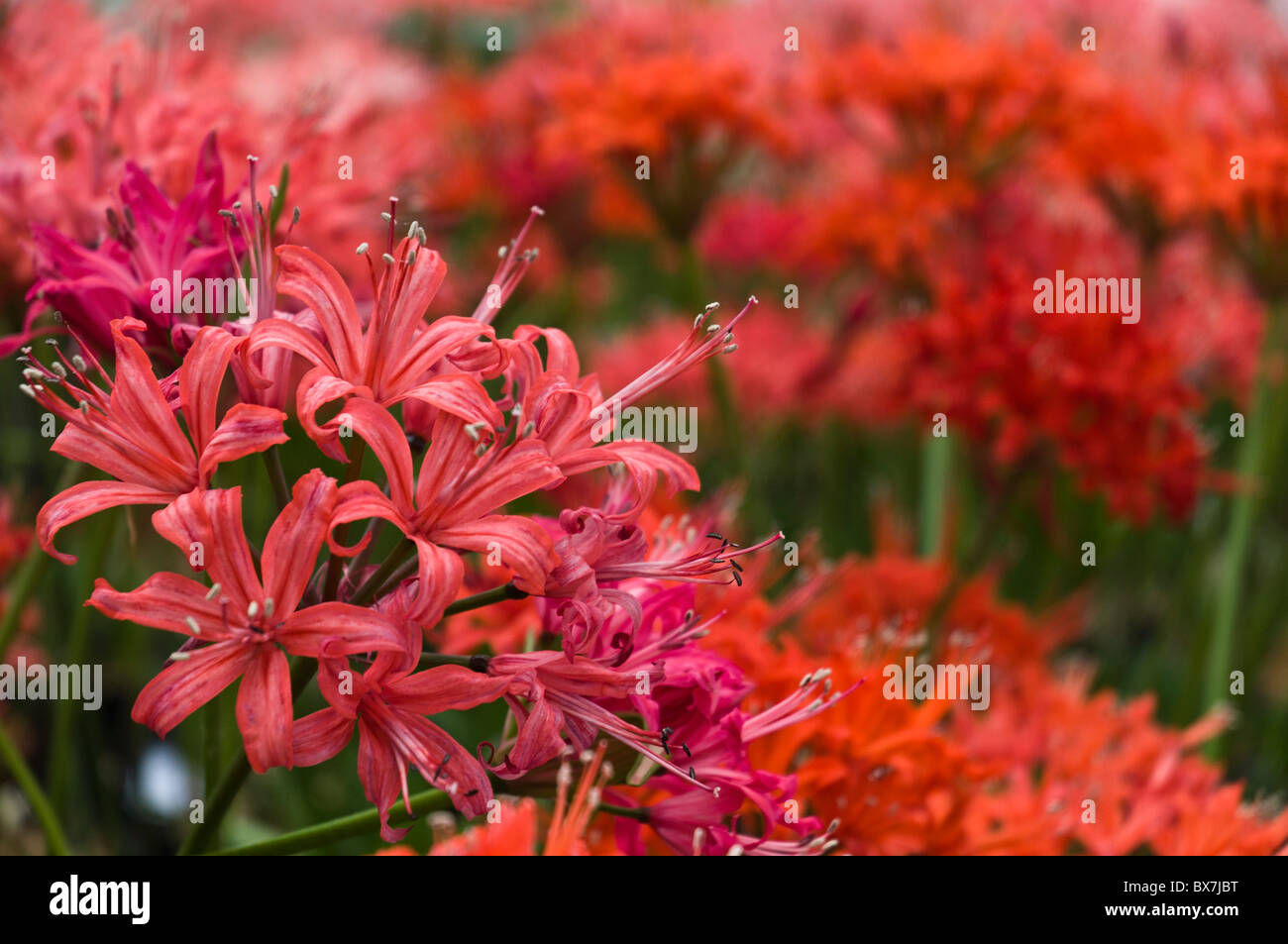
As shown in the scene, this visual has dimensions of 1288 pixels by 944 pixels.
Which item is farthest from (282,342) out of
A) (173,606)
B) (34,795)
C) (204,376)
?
(34,795)

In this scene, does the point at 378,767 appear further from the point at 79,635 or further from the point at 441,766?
the point at 79,635

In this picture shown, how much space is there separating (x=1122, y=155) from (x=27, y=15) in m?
1.34

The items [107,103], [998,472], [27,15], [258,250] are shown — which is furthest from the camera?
[998,472]

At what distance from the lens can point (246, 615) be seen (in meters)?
0.61

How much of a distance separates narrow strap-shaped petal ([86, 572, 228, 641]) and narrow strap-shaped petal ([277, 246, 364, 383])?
14 centimetres

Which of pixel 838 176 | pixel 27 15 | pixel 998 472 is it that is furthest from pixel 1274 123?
pixel 27 15

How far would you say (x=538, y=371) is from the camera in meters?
0.69

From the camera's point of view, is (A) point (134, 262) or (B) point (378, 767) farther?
(A) point (134, 262)

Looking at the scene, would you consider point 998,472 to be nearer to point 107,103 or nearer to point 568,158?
point 568,158

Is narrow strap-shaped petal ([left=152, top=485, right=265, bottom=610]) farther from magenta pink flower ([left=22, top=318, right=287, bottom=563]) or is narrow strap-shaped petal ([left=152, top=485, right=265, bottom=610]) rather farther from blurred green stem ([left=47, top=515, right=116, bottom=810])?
blurred green stem ([left=47, top=515, right=116, bottom=810])

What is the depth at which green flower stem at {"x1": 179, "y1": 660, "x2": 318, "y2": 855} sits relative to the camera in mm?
649

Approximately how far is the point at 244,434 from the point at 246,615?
A: 9 centimetres

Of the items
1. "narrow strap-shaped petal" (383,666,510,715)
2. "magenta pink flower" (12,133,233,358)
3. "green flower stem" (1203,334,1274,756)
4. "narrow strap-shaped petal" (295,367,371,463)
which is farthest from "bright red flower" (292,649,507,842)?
"green flower stem" (1203,334,1274,756)

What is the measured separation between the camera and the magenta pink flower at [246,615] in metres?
0.59
